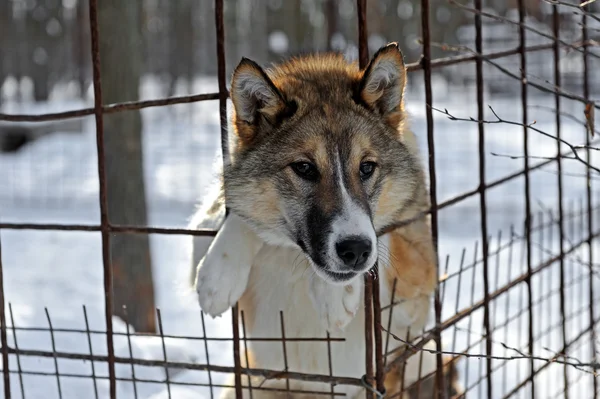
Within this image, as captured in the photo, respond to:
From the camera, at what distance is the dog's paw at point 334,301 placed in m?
3.18

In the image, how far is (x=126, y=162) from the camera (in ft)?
18.8

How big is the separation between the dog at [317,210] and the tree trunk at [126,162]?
2.15 meters

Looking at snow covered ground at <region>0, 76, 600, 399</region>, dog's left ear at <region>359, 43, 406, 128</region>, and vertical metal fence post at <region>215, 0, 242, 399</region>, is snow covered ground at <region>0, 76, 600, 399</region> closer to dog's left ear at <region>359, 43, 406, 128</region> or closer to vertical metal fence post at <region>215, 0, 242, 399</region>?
vertical metal fence post at <region>215, 0, 242, 399</region>

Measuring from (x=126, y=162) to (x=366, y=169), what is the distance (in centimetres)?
304

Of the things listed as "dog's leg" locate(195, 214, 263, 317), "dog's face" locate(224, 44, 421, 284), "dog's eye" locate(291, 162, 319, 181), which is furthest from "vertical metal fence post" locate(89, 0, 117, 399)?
"dog's eye" locate(291, 162, 319, 181)

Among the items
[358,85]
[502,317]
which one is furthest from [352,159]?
[502,317]

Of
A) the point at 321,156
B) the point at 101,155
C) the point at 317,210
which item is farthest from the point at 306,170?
the point at 101,155

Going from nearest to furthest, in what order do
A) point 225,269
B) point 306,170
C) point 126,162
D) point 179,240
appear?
point 306,170
point 225,269
point 126,162
point 179,240

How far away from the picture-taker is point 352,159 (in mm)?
2992

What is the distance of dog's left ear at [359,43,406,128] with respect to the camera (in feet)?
9.58

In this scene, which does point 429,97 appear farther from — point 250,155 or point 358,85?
point 250,155

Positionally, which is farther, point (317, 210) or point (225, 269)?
point (225, 269)

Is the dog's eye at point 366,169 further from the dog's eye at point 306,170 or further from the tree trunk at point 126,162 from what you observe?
the tree trunk at point 126,162

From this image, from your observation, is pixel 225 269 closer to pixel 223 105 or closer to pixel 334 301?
pixel 334 301
